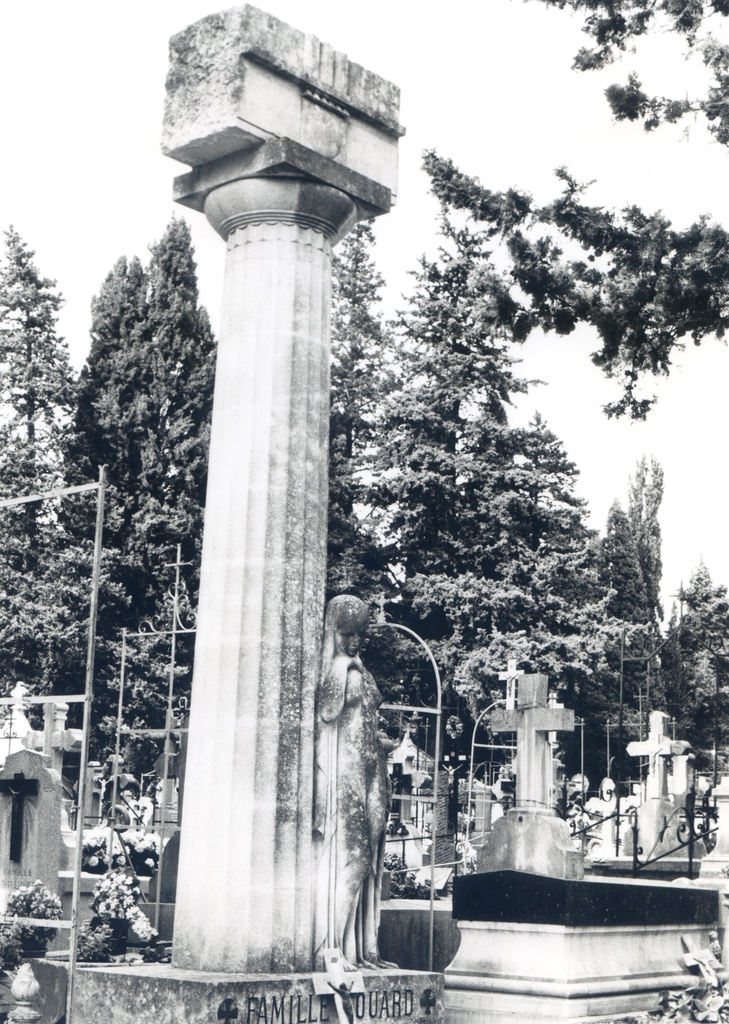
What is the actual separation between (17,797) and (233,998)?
5.83 meters

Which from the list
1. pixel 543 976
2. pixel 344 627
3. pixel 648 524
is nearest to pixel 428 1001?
pixel 543 976

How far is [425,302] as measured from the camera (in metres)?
35.2

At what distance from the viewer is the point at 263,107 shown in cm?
770

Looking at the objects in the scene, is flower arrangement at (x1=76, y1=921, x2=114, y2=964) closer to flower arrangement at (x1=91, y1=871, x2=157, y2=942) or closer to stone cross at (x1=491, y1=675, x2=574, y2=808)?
flower arrangement at (x1=91, y1=871, x2=157, y2=942)

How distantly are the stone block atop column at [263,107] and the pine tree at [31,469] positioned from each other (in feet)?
65.8

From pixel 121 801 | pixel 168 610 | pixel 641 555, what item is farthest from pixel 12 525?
pixel 641 555

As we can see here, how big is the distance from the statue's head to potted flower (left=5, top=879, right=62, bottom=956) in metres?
3.66

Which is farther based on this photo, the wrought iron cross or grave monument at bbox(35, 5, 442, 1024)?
the wrought iron cross

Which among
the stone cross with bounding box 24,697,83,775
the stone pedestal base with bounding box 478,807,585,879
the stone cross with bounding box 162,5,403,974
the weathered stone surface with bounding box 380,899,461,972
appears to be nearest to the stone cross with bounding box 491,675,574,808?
the stone pedestal base with bounding box 478,807,585,879

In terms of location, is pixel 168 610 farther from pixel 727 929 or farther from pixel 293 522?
pixel 293 522

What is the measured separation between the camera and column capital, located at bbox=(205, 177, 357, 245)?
25.8 ft

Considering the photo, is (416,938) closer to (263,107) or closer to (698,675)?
(263,107)

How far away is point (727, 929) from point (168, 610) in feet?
63.3

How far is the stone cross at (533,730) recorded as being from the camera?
38.5 feet
